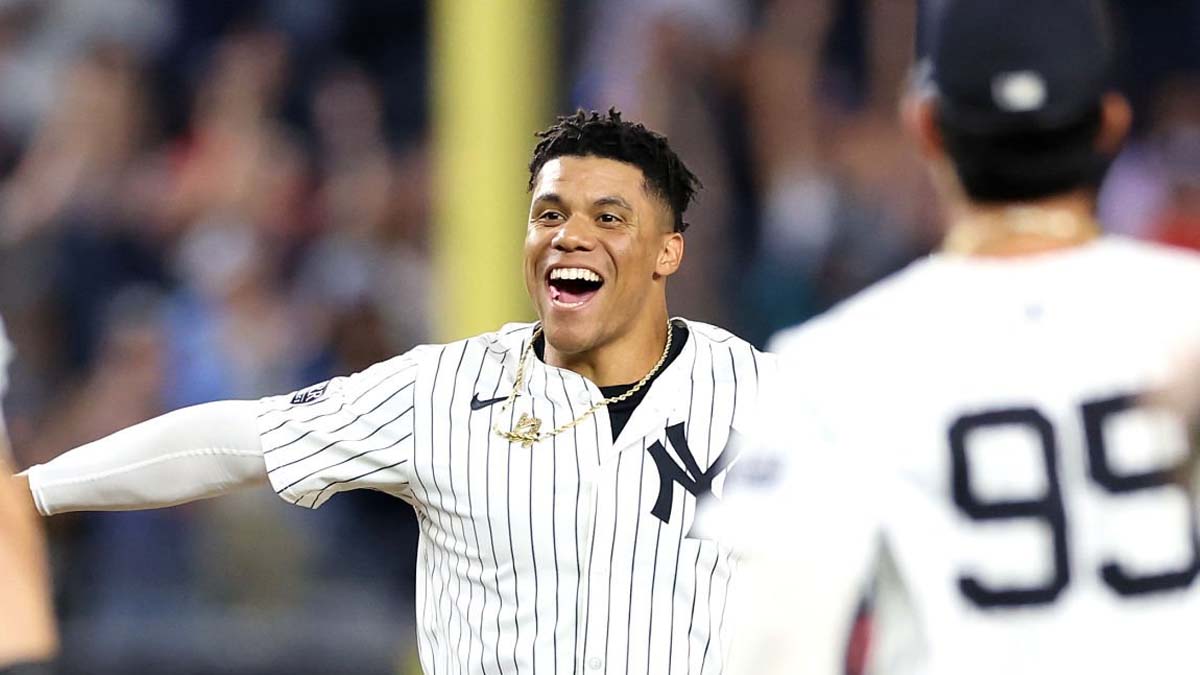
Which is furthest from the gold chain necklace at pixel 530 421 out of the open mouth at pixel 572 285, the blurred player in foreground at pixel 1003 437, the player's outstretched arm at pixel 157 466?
the blurred player in foreground at pixel 1003 437

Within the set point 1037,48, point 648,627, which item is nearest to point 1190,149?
point 648,627

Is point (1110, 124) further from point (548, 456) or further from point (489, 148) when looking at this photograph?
point (489, 148)

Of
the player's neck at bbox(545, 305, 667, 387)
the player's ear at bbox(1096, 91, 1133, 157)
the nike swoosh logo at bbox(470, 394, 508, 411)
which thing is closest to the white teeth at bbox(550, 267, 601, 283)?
the player's neck at bbox(545, 305, 667, 387)

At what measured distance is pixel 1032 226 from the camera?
6.28 ft

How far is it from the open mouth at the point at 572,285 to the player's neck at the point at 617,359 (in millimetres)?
77

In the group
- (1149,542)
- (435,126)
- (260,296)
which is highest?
(435,126)

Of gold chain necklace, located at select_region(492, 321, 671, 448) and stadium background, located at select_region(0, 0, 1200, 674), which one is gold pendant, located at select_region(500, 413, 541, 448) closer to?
gold chain necklace, located at select_region(492, 321, 671, 448)

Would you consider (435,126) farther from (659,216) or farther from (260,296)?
(659,216)

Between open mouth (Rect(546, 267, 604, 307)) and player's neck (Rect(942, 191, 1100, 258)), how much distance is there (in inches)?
46.6

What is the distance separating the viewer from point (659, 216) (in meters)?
3.18

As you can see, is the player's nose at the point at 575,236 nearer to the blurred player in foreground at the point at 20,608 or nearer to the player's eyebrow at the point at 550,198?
the player's eyebrow at the point at 550,198

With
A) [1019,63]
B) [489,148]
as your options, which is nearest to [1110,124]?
[1019,63]

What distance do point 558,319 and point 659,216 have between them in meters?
0.27

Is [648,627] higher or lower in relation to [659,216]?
lower
